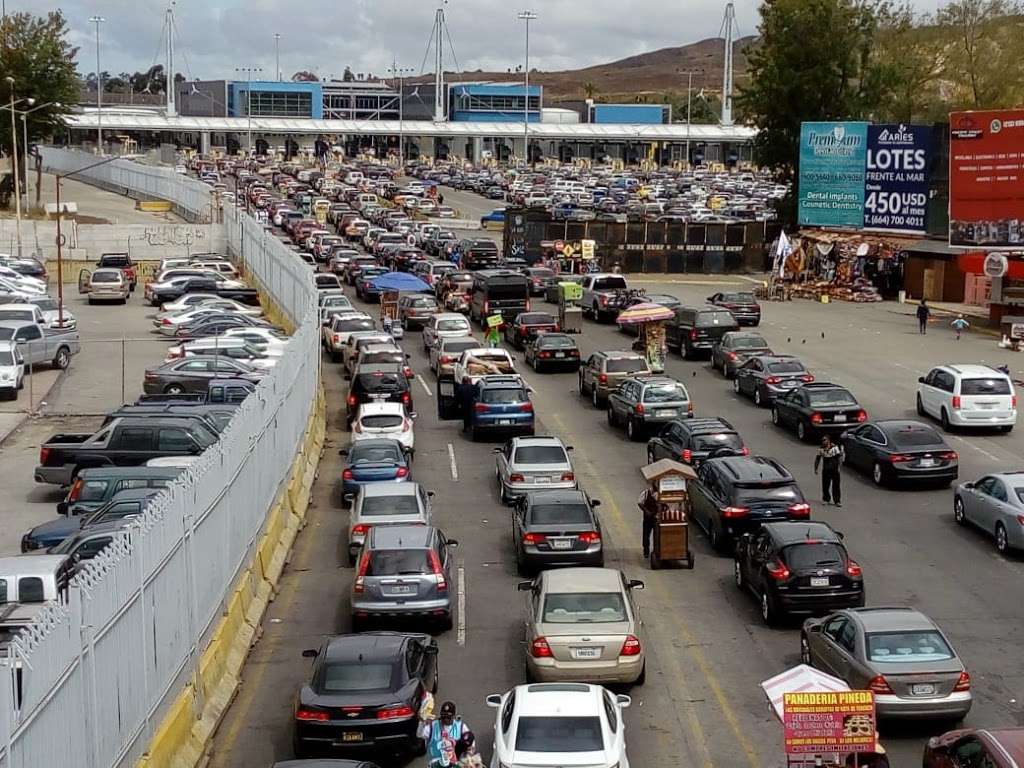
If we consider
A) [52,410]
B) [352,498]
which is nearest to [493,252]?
[52,410]

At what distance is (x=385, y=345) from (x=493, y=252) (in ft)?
106

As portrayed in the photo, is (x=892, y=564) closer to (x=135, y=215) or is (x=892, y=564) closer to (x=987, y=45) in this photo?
(x=135, y=215)

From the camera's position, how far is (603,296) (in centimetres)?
5869

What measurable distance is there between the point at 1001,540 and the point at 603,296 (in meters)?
34.1

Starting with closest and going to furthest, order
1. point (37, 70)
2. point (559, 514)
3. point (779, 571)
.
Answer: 1. point (779, 571)
2. point (559, 514)
3. point (37, 70)

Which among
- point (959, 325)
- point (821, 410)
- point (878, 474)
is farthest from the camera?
point (959, 325)

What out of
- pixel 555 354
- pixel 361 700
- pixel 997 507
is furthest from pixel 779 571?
pixel 555 354

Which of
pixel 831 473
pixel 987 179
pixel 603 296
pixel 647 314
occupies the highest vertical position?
pixel 987 179

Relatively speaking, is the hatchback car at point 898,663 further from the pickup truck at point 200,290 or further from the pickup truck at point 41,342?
the pickup truck at point 200,290

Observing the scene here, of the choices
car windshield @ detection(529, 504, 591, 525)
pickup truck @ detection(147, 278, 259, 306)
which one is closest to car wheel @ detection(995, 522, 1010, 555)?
car windshield @ detection(529, 504, 591, 525)

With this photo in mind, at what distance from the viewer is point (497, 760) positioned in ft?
48.2

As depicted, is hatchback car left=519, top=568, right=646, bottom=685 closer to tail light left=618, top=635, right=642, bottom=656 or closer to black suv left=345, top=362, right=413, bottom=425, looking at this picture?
tail light left=618, top=635, right=642, bottom=656

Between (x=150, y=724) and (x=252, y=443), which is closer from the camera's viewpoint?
(x=150, y=724)

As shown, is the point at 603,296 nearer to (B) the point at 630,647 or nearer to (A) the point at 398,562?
(A) the point at 398,562
